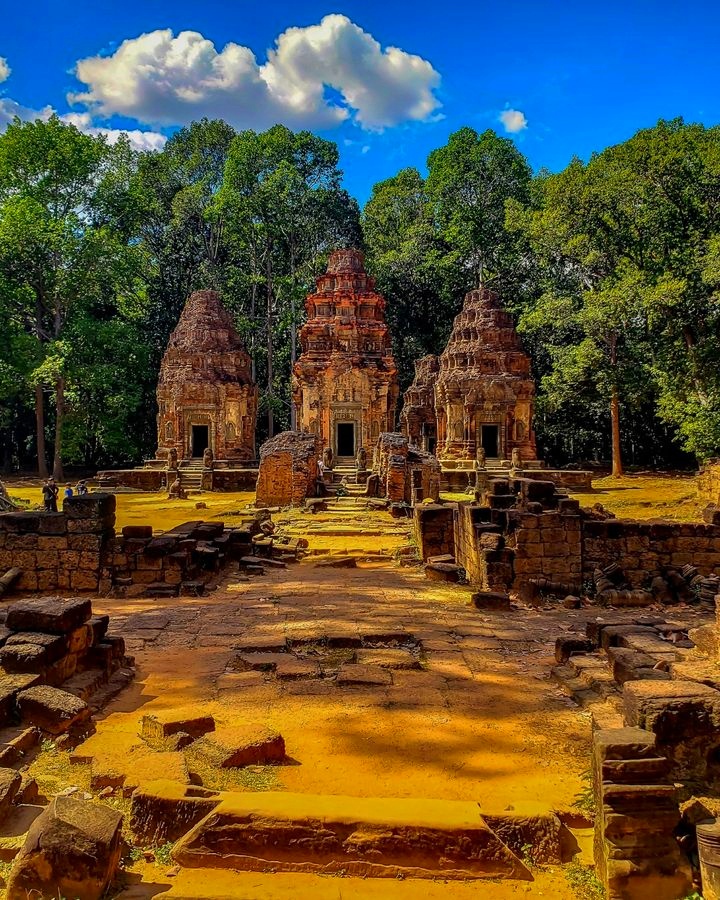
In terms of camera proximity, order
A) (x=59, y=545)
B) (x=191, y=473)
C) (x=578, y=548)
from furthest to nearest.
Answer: (x=191, y=473)
(x=578, y=548)
(x=59, y=545)

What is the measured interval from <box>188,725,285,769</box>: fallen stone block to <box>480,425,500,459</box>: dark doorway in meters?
27.7

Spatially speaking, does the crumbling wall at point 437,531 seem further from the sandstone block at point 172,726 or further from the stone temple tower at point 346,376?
the stone temple tower at point 346,376

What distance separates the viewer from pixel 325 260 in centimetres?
4016

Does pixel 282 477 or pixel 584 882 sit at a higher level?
pixel 282 477

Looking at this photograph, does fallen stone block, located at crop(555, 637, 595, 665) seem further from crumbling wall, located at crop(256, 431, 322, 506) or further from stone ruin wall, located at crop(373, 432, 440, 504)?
crumbling wall, located at crop(256, 431, 322, 506)

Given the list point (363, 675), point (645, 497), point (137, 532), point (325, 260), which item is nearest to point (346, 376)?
point (645, 497)

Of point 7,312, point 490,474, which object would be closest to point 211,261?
point 7,312

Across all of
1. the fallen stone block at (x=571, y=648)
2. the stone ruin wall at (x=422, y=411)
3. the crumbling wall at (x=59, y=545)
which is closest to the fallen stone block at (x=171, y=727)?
the fallen stone block at (x=571, y=648)

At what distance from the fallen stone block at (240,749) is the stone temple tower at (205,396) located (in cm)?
2662

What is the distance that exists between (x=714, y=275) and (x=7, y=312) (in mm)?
29166

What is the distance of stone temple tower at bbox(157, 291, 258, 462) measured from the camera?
30422 millimetres

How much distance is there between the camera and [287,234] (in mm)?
39031

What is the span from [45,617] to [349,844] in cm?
329

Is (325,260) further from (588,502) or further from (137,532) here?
(137,532)
